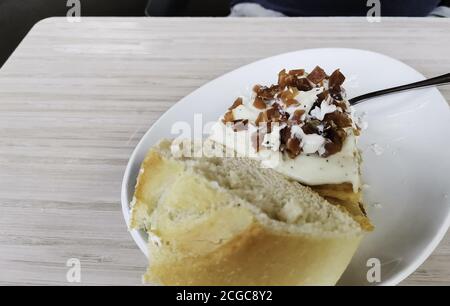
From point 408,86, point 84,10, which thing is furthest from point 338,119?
point 84,10

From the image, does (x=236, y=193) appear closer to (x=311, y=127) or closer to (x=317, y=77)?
(x=311, y=127)

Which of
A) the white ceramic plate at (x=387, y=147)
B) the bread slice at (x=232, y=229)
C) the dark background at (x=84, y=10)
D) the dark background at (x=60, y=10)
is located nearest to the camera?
the bread slice at (x=232, y=229)

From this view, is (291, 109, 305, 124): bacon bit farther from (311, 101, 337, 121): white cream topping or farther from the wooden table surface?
the wooden table surface

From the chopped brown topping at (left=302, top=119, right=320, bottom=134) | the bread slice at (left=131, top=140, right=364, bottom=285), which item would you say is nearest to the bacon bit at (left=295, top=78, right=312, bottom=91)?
the chopped brown topping at (left=302, top=119, right=320, bottom=134)

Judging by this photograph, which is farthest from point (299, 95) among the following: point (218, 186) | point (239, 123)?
point (218, 186)

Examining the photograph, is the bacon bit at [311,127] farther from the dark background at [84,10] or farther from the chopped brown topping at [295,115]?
the dark background at [84,10]

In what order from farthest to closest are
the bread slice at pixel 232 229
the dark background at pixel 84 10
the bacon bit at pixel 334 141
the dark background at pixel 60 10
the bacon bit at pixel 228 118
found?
the dark background at pixel 60 10, the dark background at pixel 84 10, the bacon bit at pixel 228 118, the bacon bit at pixel 334 141, the bread slice at pixel 232 229

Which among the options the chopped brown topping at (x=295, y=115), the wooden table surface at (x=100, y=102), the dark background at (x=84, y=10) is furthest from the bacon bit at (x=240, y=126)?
the dark background at (x=84, y=10)
